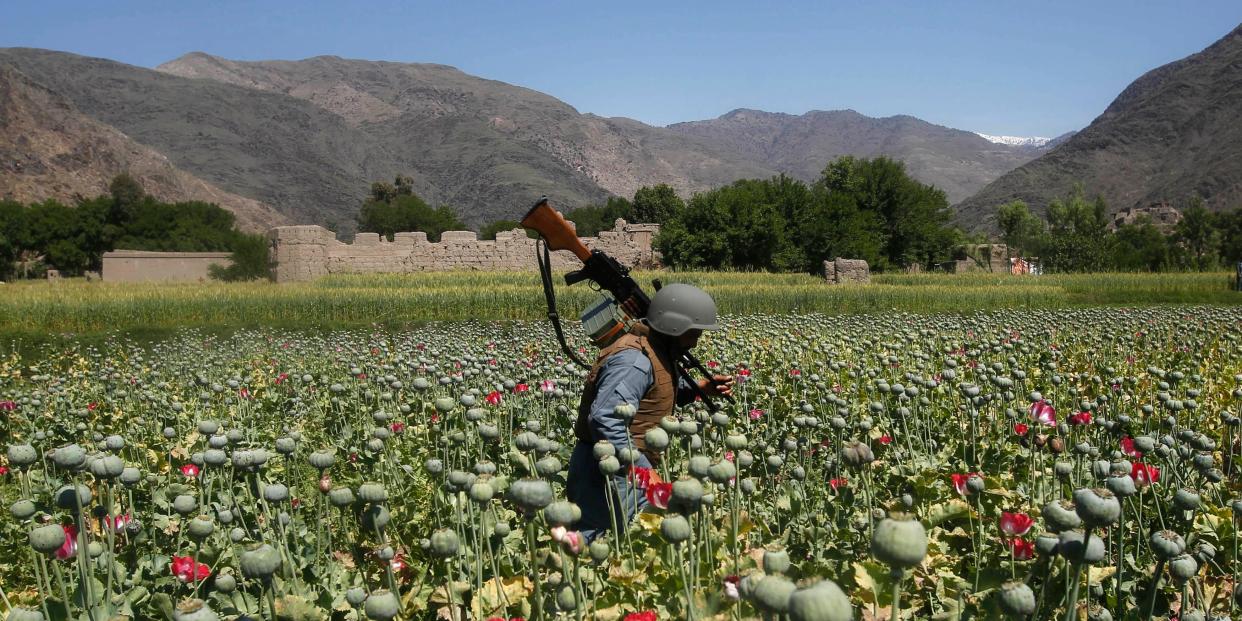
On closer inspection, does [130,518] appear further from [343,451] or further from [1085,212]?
[1085,212]

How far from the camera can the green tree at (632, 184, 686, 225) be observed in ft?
242

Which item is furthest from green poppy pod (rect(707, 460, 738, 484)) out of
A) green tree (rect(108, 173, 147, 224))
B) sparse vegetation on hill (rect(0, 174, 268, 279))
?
green tree (rect(108, 173, 147, 224))

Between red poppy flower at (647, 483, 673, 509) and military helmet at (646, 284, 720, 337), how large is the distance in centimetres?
161

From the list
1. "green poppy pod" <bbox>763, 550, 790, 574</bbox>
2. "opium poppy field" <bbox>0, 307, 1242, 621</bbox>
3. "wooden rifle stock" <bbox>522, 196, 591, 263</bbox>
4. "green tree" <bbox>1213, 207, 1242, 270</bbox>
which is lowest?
"opium poppy field" <bbox>0, 307, 1242, 621</bbox>

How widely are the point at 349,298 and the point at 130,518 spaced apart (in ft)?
50.5

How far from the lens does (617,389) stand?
340cm

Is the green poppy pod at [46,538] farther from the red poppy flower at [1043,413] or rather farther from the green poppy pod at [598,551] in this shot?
the red poppy flower at [1043,413]

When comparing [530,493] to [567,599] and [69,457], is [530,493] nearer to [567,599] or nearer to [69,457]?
[567,599]

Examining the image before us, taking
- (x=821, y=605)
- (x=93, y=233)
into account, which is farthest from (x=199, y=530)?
(x=93, y=233)

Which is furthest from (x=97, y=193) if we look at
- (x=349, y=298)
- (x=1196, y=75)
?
(x=1196, y=75)

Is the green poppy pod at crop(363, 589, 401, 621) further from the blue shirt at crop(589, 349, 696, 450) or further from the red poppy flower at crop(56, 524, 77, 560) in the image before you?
the blue shirt at crop(589, 349, 696, 450)

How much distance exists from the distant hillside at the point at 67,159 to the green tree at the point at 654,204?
53.4 m

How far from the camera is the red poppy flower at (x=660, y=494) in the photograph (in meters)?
2.07

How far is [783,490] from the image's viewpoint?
11.4 ft
